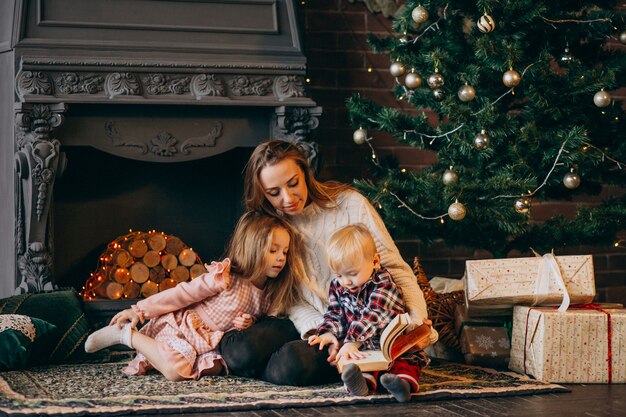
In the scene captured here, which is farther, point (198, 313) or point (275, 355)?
point (198, 313)

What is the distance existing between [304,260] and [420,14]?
1073 millimetres

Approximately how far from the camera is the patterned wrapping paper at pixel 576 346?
9.53 feet

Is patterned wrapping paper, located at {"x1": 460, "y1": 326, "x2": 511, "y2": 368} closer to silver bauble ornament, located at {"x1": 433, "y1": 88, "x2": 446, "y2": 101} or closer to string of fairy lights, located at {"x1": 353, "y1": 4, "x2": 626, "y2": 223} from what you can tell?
string of fairy lights, located at {"x1": 353, "y1": 4, "x2": 626, "y2": 223}

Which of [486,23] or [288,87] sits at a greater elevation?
[486,23]

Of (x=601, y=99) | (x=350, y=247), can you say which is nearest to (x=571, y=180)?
(x=601, y=99)

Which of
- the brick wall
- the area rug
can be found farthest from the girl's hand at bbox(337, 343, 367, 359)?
the brick wall

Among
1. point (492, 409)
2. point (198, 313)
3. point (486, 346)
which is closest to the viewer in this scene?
point (492, 409)

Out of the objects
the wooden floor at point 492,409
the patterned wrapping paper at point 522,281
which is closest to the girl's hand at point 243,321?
the wooden floor at point 492,409

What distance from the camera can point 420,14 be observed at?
3.40 meters

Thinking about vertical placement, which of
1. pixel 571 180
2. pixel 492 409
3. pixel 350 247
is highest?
pixel 571 180

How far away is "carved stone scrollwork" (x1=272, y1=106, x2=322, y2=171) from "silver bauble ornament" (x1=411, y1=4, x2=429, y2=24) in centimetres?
53

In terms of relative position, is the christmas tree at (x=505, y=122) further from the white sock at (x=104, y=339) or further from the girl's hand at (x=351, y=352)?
the white sock at (x=104, y=339)

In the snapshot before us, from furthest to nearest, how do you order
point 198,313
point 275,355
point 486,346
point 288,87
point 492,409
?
point 288,87 < point 486,346 < point 198,313 < point 275,355 < point 492,409

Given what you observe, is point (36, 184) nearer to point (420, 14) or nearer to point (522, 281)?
point (420, 14)
